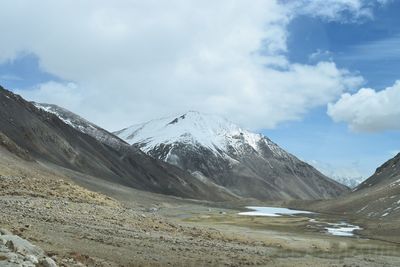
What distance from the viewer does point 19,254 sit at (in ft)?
76.2

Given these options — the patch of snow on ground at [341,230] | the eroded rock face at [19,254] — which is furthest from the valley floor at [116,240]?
the patch of snow on ground at [341,230]

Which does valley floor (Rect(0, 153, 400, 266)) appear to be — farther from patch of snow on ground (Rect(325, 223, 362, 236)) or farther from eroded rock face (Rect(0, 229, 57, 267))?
patch of snow on ground (Rect(325, 223, 362, 236))

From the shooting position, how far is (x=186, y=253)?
40500mm

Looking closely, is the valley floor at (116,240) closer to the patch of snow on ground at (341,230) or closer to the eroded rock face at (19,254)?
the eroded rock face at (19,254)

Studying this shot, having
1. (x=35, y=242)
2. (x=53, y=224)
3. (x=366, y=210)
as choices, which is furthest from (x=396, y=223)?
(x=35, y=242)

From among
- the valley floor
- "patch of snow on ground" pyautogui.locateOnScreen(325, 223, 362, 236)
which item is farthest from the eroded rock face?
"patch of snow on ground" pyautogui.locateOnScreen(325, 223, 362, 236)

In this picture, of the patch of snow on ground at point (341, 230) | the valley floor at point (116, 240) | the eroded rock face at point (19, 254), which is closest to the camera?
the eroded rock face at point (19, 254)

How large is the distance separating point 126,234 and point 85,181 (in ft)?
402

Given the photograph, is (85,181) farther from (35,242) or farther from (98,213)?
(35,242)

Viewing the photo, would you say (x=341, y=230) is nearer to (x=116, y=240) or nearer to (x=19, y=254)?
(x=116, y=240)

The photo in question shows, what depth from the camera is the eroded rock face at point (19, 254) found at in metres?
21.7

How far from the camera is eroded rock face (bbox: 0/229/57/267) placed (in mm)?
21734

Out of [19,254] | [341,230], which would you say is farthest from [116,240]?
[341,230]

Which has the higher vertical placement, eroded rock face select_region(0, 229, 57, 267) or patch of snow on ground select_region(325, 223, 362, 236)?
patch of snow on ground select_region(325, 223, 362, 236)
